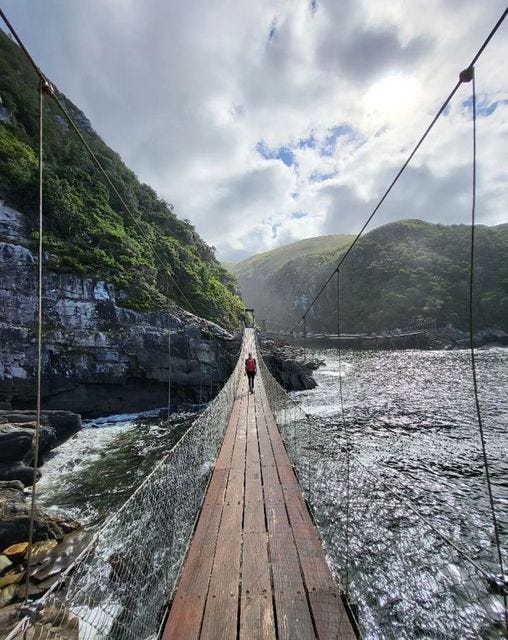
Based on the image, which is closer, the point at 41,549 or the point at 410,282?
the point at 41,549

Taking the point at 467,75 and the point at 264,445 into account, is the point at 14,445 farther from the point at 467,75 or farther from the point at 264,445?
the point at 467,75

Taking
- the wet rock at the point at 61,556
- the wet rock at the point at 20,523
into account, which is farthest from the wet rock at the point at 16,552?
the wet rock at the point at 61,556

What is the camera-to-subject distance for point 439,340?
42781 mm

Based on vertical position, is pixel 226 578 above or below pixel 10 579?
above

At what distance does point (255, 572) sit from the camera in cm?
298

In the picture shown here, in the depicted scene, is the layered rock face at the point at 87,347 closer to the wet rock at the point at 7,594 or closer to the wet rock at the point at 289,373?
the wet rock at the point at 289,373

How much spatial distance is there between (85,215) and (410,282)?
5736 centimetres

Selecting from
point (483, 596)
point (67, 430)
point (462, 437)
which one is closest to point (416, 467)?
point (462, 437)

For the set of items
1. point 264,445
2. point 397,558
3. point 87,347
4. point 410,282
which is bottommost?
point 397,558

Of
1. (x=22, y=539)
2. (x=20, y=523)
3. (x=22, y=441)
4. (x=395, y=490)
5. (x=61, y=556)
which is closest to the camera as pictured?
(x=61, y=556)

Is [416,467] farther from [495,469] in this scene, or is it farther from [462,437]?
[462,437]

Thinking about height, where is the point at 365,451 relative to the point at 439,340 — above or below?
below

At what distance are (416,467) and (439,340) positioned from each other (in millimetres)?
37967

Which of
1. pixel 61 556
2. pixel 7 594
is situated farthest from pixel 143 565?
pixel 61 556
